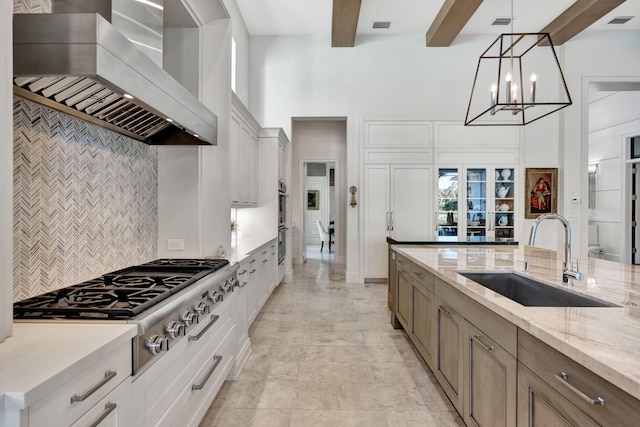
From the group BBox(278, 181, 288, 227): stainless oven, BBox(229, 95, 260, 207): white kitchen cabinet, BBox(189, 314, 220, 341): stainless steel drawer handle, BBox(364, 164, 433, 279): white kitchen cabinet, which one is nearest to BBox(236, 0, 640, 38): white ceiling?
BBox(229, 95, 260, 207): white kitchen cabinet

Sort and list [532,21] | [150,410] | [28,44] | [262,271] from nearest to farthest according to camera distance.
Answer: [28,44] < [150,410] < [262,271] < [532,21]

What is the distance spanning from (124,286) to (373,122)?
16.6 feet

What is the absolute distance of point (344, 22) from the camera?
507cm

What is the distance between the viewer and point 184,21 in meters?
2.52

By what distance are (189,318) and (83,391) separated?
0.64m

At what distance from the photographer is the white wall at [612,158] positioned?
23.1 ft

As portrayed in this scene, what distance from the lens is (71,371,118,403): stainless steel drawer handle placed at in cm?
88

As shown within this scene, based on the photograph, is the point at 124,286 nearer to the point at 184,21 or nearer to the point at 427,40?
the point at 184,21

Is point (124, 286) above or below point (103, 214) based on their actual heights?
below

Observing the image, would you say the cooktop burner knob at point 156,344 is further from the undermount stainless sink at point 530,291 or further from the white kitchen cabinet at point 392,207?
the white kitchen cabinet at point 392,207

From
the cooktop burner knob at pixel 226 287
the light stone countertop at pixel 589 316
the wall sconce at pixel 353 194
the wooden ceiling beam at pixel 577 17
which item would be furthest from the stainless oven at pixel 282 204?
the wooden ceiling beam at pixel 577 17

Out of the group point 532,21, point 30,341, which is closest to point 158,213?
point 30,341

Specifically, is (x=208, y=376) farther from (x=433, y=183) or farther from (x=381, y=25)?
(x=381, y=25)

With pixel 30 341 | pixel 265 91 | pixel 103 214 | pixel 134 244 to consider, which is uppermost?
pixel 265 91
